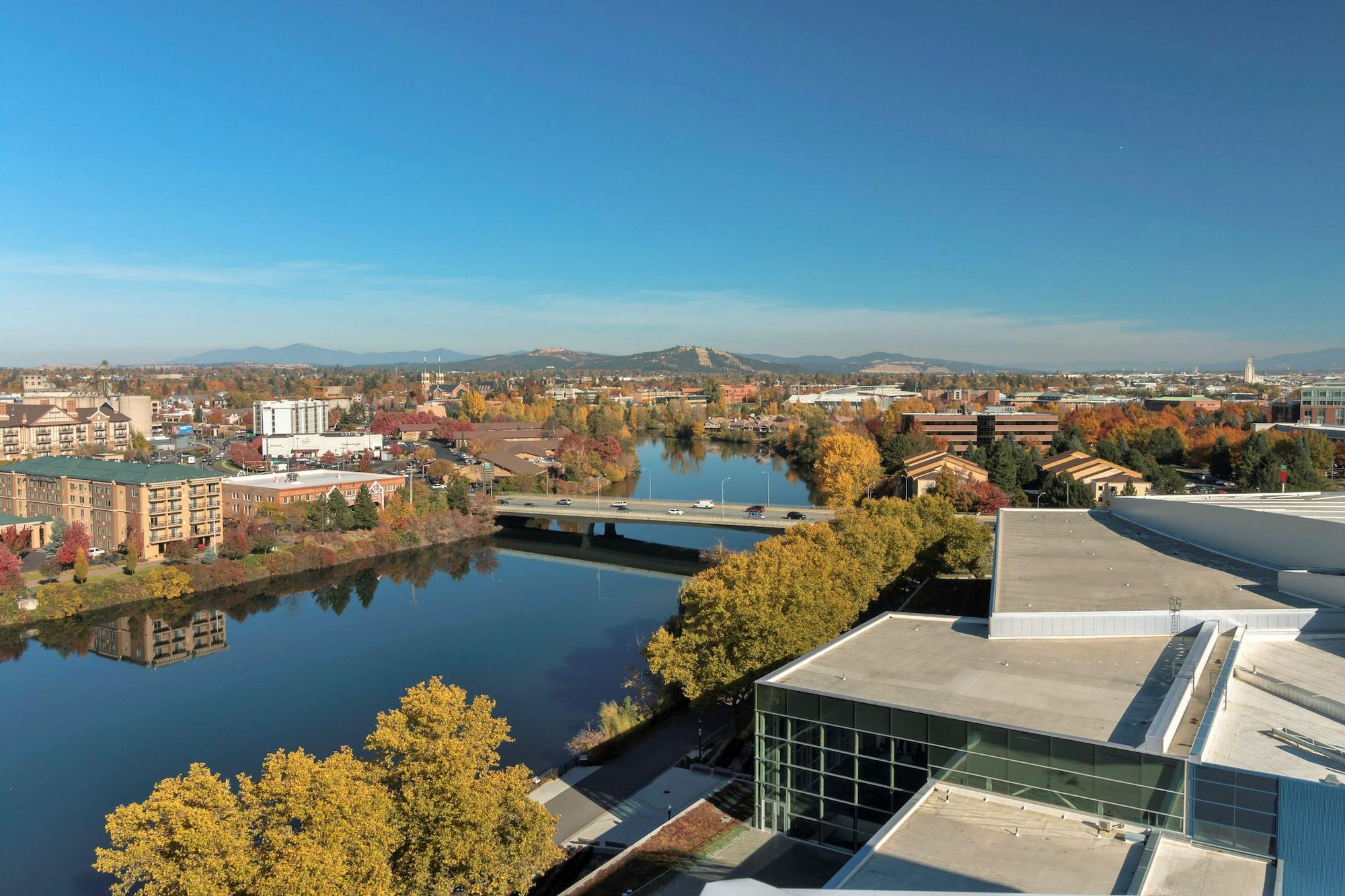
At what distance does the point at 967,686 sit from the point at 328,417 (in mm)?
68142

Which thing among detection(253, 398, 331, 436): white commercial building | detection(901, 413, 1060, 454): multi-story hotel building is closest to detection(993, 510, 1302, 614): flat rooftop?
detection(901, 413, 1060, 454): multi-story hotel building

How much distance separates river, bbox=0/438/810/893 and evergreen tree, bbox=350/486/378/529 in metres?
2.16

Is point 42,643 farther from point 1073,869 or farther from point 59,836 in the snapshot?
point 1073,869

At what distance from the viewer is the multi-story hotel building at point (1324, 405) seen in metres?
51.5

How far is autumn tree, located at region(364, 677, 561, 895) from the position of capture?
8328 millimetres

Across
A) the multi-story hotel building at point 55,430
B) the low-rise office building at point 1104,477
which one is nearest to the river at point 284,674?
the low-rise office building at point 1104,477

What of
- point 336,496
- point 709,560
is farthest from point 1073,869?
point 336,496

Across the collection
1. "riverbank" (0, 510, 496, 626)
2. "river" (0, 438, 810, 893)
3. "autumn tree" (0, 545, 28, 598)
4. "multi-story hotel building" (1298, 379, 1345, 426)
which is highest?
"multi-story hotel building" (1298, 379, 1345, 426)

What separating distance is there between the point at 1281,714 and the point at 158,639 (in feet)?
73.3

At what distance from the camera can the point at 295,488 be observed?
33562 mm

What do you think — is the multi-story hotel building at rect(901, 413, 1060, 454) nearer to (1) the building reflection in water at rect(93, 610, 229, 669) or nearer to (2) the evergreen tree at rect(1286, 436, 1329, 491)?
(2) the evergreen tree at rect(1286, 436, 1329, 491)

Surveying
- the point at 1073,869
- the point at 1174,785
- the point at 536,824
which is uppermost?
the point at 1174,785

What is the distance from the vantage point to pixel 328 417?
232ft

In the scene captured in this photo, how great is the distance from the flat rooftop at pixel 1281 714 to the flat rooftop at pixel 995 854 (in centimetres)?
123
